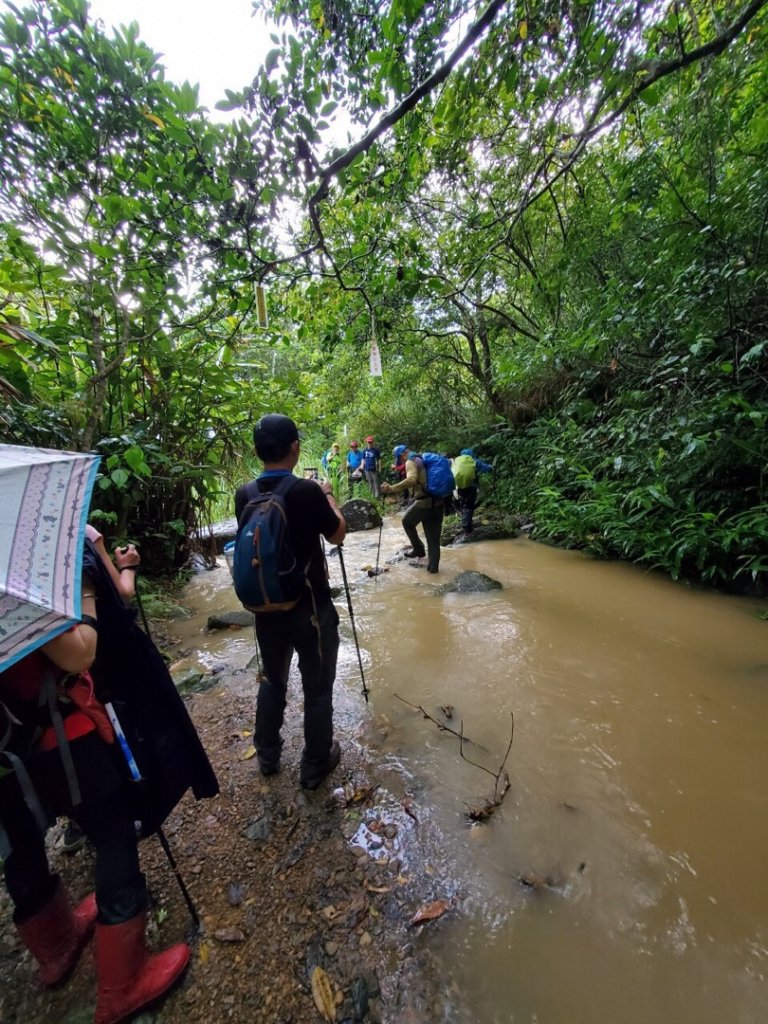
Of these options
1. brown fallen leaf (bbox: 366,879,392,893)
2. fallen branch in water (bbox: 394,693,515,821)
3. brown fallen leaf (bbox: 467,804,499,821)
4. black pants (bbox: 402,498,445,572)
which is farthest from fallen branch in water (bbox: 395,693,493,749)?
black pants (bbox: 402,498,445,572)

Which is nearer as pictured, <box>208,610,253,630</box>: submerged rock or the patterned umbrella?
the patterned umbrella

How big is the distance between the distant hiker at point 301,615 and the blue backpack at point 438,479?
3845mm

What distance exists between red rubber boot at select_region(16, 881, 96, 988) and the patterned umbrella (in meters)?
1.29

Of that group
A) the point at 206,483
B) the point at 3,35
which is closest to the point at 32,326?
the point at 3,35

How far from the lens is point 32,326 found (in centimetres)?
386

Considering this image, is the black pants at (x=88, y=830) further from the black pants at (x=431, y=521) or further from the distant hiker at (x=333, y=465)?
the distant hiker at (x=333, y=465)

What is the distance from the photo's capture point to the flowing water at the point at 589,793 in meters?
1.48

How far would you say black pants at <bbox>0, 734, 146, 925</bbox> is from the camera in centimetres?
133

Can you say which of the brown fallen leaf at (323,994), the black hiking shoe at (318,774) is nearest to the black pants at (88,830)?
the brown fallen leaf at (323,994)

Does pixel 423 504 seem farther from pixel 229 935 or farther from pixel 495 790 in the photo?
pixel 229 935

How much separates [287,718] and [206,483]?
4.19 meters

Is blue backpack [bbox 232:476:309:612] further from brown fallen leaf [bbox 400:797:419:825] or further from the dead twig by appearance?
the dead twig

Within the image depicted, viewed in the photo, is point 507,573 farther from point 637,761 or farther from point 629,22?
point 629,22

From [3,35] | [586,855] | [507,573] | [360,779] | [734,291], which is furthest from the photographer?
[507,573]
